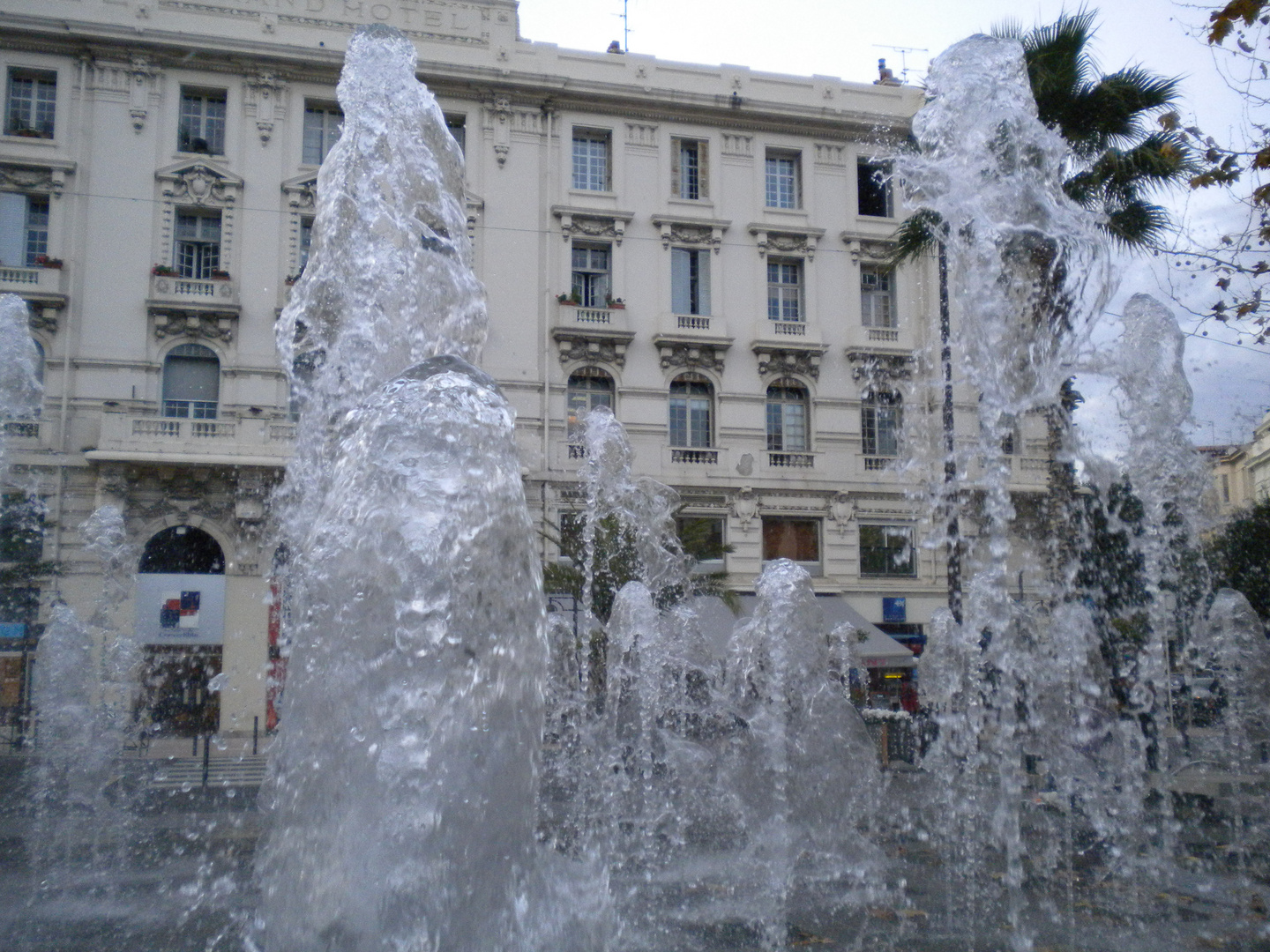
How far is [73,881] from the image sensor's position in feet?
22.1

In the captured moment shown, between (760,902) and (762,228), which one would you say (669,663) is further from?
(762,228)

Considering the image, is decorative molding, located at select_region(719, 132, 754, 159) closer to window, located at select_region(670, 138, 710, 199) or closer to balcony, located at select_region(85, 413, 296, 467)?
window, located at select_region(670, 138, 710, 199)

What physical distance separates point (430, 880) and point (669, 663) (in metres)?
11.8

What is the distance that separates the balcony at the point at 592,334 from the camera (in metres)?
21.8

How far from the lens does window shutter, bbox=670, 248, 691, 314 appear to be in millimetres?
22969

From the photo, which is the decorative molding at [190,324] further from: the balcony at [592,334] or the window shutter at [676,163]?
the window shutter at [676,163]

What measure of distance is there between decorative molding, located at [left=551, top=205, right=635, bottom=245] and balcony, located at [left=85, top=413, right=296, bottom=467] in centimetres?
722

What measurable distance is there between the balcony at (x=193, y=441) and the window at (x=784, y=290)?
10.8m

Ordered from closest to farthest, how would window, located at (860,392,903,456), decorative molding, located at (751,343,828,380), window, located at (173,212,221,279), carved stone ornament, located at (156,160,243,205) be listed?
carved stone ornament, located at (156,160,243,205) → window, located at (173,212,221,279) → decorative molding, located at (751,343,828,380) → window, located at (860,392,903,456)

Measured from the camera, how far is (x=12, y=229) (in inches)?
792

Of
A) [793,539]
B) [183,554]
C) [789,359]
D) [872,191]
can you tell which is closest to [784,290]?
[789,359]

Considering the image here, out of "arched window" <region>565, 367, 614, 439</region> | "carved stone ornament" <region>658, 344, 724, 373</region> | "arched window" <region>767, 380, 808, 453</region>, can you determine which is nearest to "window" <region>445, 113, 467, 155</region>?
"arched window" <region>565, 367, 614, 439</region>

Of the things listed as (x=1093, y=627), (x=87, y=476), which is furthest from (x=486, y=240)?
(x=1093, y=627)

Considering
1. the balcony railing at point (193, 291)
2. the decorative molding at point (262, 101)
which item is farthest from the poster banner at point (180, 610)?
the decorative molding at point (262, 101)
